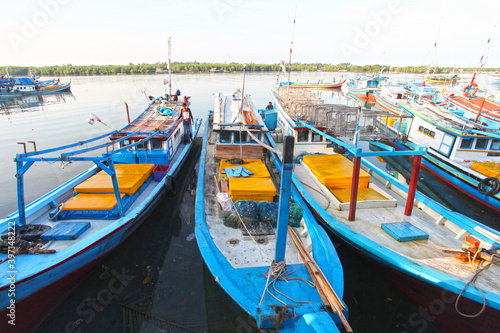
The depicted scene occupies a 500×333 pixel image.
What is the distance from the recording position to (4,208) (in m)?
10.9

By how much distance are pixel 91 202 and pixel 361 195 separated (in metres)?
9.18

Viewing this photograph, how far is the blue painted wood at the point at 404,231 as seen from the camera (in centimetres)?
716

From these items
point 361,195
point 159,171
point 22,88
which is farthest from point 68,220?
point 22,88

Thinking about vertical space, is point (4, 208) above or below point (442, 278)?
below

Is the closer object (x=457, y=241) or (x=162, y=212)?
(x=457, y=241)

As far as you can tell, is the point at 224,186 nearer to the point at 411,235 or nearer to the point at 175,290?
the point at 175,290

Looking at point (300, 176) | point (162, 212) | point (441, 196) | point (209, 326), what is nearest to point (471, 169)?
point (441, 196)

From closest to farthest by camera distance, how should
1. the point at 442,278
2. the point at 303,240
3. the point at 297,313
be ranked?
1. the point at 297,313
2. the point at 442,278
3. the point at 303,240

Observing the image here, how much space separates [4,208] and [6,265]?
719 centimetres

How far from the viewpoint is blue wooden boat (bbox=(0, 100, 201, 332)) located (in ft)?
18.7

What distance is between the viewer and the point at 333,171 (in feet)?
33.4

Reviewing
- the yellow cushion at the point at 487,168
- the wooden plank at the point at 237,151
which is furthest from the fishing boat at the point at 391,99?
the wooden plank at the point at 237,151

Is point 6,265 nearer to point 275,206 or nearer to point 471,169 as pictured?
point 275,206

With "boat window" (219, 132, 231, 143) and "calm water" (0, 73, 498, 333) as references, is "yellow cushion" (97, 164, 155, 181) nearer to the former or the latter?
"calm water" (0, 73, 498, 333)
